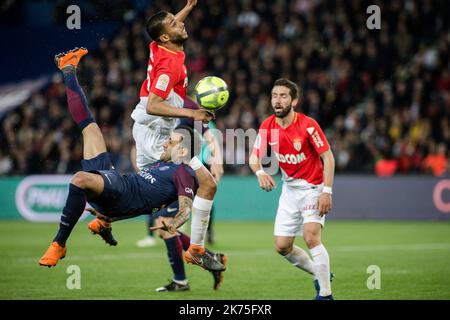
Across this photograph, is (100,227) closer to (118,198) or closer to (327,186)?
(118,198)

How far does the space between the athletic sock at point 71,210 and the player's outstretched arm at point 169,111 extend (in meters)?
1.16

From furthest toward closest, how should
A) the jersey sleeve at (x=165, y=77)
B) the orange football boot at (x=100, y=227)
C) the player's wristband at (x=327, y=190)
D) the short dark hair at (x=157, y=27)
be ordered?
the short dark hair at (x=157, y=27) < the jersey sleeve at (x=165, y=77) < the player's wristband at (x=327, y=190) < the orange football boot at (x=100, y=227)

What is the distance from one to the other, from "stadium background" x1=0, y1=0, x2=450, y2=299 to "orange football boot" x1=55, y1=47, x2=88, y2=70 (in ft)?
17.8

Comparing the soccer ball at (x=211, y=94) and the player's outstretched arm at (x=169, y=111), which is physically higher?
the soccer ball at (x=211, y=94)

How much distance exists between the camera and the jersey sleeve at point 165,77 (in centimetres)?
798

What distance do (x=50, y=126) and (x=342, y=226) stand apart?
740cm

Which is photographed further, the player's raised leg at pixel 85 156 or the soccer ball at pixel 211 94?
the soccer ball at pixel 211 94

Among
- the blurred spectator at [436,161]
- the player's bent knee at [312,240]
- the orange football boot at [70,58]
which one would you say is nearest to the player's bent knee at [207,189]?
the player's bent knee at [312,240]

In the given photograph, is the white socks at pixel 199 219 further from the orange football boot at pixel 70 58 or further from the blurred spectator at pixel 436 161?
the blurred spectator at pixel 436 161

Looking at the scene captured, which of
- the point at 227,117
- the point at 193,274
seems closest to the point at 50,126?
the point at 227,117

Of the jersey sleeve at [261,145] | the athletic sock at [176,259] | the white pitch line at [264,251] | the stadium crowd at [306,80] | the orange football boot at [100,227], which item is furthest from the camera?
the stadium crowd at [306,80]
